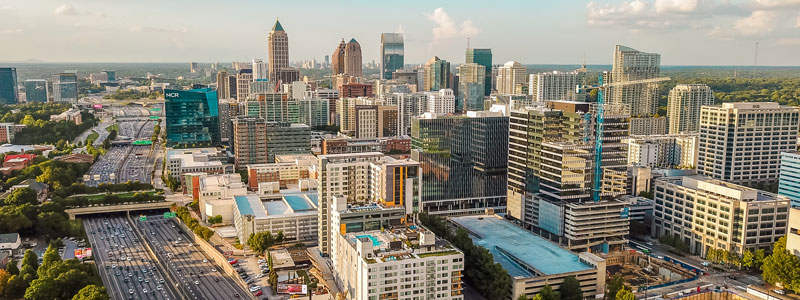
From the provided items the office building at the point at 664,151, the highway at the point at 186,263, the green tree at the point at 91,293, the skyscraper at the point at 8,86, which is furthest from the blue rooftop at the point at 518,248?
the skyscraper at the point at 8,86

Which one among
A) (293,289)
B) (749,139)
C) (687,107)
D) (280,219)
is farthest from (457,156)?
(687,107)

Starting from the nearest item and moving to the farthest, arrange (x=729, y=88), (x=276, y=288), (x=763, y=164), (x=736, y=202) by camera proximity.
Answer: (x=276, y=288) < (x=736, y=202) < (x=763, y=164) < (x=729, y=88)

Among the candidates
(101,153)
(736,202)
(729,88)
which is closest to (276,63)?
(101,153)

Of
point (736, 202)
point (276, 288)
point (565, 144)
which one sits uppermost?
point (565, 144)

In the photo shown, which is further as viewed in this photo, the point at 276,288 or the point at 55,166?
the point at 55,166

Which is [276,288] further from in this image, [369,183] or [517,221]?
[517,221]

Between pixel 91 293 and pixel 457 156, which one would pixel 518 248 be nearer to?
pixel 457 156

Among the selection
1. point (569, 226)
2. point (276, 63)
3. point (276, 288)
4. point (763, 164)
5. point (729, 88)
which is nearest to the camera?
point (276, 288)
